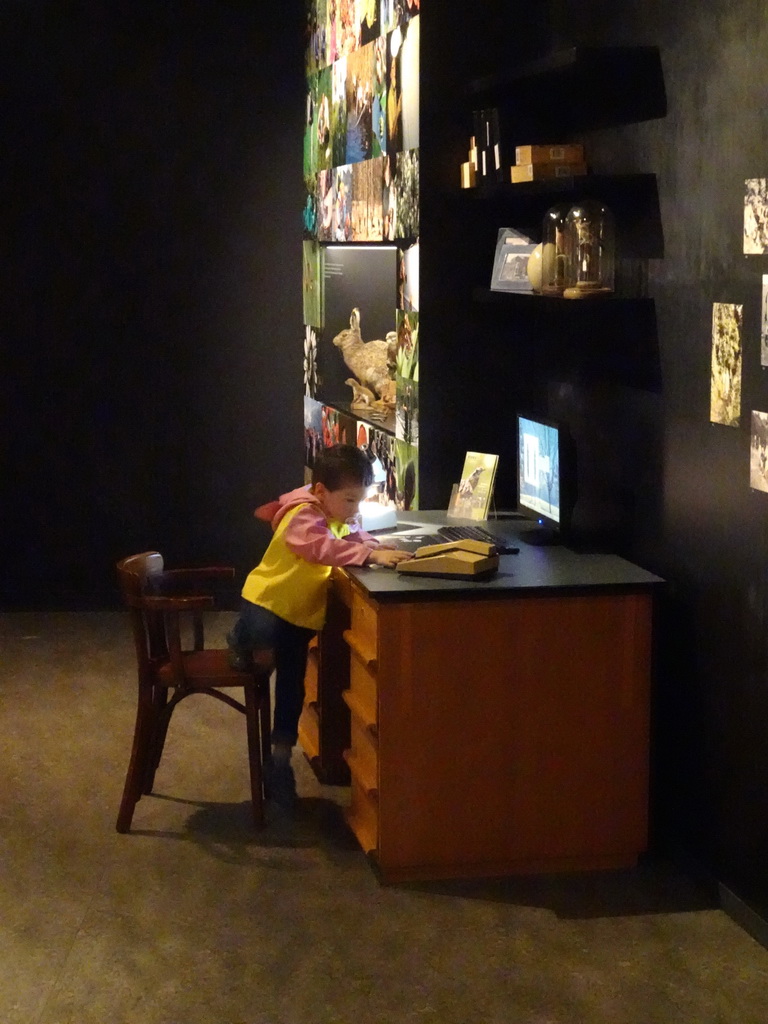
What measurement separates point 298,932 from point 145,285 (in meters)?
3.88

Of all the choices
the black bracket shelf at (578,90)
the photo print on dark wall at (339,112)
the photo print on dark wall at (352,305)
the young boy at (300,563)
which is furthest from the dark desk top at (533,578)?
the photo print on dark wall at (339,112)

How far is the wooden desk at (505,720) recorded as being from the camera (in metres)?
3.59

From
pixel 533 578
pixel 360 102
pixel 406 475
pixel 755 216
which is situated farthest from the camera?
pixel 360 102

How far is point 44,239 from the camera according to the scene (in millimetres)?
6523

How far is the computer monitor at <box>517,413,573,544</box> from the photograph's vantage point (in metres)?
3.96

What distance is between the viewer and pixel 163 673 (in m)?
4.07

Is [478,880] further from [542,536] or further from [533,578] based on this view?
[542,536]

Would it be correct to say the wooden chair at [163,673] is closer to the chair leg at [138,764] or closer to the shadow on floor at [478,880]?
the chair leg at [138,764]

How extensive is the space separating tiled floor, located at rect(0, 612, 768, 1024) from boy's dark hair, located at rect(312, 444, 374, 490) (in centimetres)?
95

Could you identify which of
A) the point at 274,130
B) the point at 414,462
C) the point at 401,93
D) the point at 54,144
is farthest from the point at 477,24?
the point at 54,144

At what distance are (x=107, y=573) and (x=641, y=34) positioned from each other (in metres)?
3.86

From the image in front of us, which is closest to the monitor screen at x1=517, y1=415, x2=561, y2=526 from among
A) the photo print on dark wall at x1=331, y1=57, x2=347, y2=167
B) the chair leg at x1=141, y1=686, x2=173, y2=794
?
the chair leg at x1=141, y1=686, x2=173, y2=794

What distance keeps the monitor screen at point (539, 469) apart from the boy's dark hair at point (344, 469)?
0.49m

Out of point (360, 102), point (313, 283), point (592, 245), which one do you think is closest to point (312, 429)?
point (313, 283)
